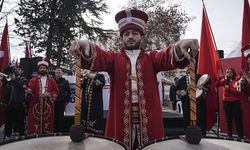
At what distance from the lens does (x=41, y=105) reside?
23.8 ft

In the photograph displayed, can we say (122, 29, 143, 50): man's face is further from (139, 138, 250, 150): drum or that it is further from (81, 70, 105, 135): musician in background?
(81, 70, 105, 135): musician in background

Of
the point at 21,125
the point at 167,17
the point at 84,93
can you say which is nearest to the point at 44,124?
the point at 21,125

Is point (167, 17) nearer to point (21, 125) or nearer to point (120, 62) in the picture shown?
point (21, 125)

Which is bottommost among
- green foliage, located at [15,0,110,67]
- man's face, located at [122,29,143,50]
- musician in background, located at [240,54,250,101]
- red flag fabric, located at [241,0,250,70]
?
musician in background, located at [240,54,250,101]

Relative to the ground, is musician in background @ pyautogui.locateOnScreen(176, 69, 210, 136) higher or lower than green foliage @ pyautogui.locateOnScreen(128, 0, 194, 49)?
lower

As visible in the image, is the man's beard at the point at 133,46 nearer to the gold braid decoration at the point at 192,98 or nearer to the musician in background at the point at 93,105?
the gold braid decoration at the point at 192,98

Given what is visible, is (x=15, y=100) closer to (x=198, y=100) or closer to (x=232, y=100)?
(x=198, y=100)

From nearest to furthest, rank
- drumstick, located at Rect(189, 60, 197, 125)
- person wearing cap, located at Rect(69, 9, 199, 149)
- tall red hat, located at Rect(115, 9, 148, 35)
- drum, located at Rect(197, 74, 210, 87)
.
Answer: drumstick, located at Rect(189, 60, 197, 125) → person wearing cap, located at Rect(69, 9, 199, 149) → tall red hat, located at Rect(115, 9, 148, 35) → drum, located at Rect(197, 74, 210, 87)

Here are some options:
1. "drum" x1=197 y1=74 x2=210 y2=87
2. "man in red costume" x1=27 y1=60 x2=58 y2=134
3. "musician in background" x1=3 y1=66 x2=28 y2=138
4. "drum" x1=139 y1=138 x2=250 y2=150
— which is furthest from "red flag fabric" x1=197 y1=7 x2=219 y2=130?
"drum" x1=139 y1=138 x2=250 y2=150

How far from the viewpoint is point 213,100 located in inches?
279

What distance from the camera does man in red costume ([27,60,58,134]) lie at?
23.8 feet

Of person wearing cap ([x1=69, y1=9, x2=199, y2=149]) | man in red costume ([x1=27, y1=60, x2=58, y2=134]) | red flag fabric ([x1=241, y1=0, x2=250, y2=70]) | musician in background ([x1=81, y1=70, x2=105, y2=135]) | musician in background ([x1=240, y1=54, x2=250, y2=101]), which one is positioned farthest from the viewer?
man in red costume ([x1=27, y1=60, x2=58, y2=134])

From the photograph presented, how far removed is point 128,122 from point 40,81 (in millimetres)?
5237

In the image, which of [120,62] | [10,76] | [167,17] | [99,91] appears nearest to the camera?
[120,62]
